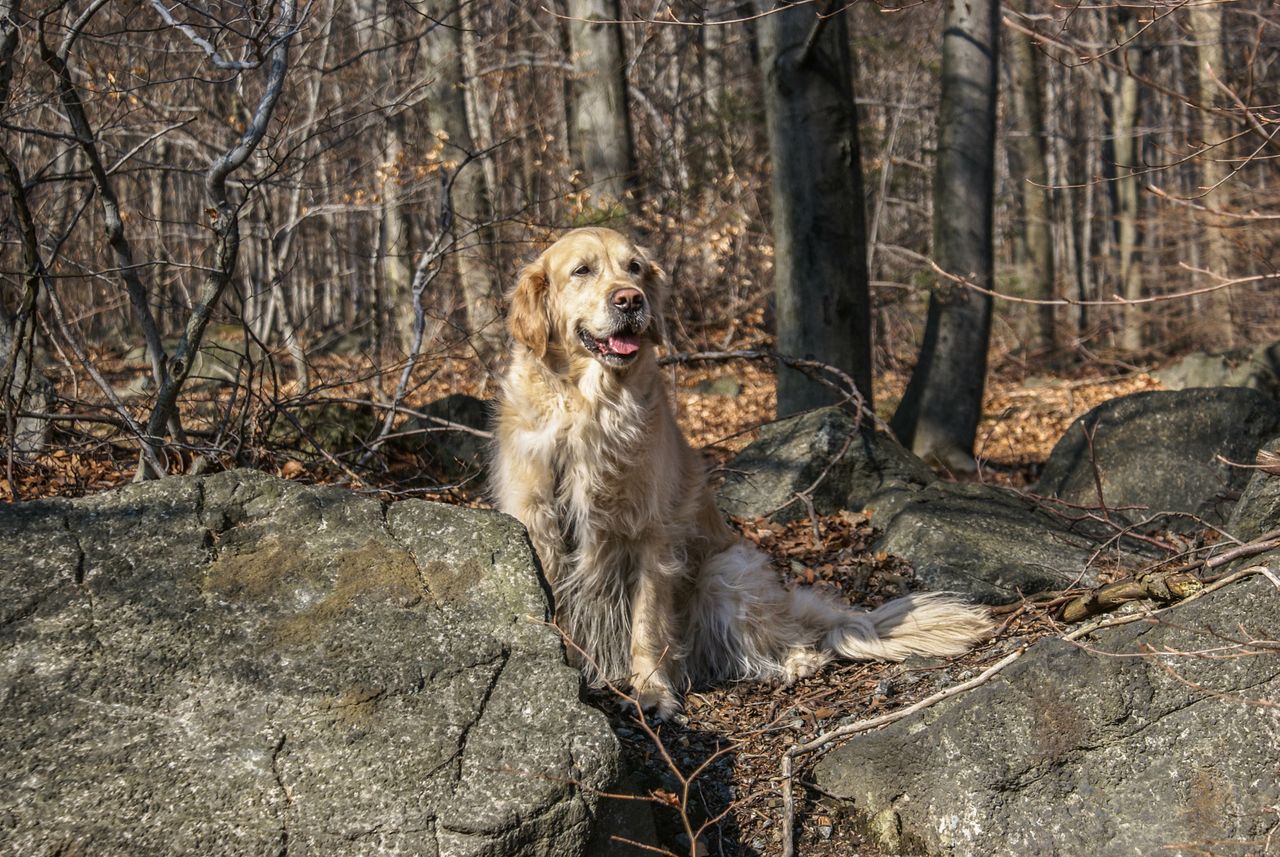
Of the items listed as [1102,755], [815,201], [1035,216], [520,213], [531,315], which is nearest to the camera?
[1102,755]

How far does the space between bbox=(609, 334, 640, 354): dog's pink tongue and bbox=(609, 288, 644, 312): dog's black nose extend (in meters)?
0.12

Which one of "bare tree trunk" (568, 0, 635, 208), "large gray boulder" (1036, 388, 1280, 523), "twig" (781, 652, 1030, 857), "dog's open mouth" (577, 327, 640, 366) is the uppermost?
"bare tree trunk" (568, 0, 635, 208)

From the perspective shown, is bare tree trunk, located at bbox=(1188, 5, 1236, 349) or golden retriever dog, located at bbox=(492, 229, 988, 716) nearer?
golden retriever dog, located at bbox=(492, 229, 988, 716)

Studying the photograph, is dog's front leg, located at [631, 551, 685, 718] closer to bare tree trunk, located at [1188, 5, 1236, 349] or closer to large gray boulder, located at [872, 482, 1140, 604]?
large gray boulder, located at [872, 482, 1140, 604]

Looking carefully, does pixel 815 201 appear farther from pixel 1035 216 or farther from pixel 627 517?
pixel 1035 216

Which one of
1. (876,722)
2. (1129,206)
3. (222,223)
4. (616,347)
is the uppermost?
(1129,206)

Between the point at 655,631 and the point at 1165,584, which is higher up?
the point at 1165,584

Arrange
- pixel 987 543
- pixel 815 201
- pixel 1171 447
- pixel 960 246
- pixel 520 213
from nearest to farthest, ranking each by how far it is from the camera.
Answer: pixel 987 543
pixel 520 213
pixel 1171 447
pixel 815 201
pixel 960 246

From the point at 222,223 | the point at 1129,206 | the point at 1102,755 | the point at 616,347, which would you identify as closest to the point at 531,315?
the point at 616,347

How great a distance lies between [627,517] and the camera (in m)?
4.74

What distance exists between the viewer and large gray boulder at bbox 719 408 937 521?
21.4 feet

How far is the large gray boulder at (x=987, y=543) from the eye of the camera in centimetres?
508

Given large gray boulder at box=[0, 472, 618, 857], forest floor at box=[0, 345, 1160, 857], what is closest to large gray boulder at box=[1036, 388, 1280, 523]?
forest floor at box=[0, 345, 1160, 857]

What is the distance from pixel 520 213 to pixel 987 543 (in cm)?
314
